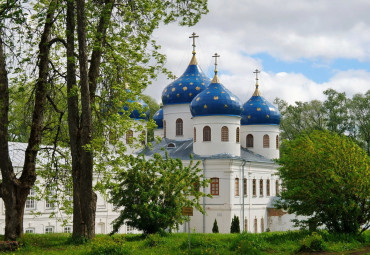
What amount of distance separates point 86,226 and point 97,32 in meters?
5.52

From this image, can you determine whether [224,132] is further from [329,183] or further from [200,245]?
[200,245]

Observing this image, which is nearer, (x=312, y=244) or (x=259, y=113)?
(x=312, y=244)

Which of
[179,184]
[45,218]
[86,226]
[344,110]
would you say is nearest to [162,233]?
[179,184]

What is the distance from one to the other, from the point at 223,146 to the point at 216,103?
299 cm

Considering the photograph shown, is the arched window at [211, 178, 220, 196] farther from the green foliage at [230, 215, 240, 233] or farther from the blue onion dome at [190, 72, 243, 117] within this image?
the blue onion dome at [190, 72, 243, 117]

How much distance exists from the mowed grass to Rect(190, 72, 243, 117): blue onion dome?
18543 millimetres

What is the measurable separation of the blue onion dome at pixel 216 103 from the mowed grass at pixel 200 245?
18543 millimetres

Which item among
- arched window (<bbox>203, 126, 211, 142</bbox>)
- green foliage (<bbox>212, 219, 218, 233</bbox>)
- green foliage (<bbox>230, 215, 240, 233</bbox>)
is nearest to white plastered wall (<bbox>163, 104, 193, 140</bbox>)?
arched window (<bbox>203, 126, 211, 142</bbox>)

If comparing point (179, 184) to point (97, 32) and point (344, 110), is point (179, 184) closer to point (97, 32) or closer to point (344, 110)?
point (97, 32)

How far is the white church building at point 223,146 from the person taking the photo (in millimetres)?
36312

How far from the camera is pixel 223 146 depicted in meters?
37.2

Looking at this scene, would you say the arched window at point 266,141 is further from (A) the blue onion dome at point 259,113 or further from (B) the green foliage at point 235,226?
(B) the green foliage at point 235,226

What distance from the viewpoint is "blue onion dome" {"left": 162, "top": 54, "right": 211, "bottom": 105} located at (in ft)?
135

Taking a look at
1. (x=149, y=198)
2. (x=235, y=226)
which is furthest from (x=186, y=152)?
(x=149, y=198)
